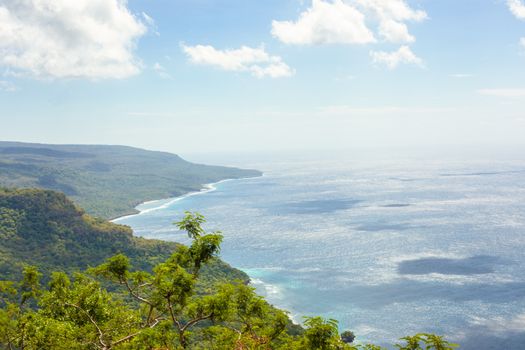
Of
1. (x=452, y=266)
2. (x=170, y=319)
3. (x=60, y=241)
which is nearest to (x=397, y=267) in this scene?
(x=452, y=266)

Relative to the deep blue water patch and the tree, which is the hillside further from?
the deep blue water patch

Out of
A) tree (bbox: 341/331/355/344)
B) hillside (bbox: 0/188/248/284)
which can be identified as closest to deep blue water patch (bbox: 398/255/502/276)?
tree (bbox: 341/331/355/344)

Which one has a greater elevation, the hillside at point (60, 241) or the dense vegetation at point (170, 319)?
the dense vegetation at point (170, 319)

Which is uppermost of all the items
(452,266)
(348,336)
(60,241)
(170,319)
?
(170,319)

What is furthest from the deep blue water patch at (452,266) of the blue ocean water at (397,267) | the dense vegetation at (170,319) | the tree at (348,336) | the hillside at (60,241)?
the dense vegetation at (170,319)

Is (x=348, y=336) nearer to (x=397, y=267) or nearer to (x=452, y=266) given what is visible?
(x=397, y=267)

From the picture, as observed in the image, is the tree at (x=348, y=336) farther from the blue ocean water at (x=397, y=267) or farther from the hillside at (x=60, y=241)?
the hillside at (x=60, y=241)

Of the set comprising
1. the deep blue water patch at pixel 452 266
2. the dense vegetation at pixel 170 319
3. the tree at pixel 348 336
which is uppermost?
the dense vegetation at pixel 170 319

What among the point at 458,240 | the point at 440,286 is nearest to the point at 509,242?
the point at 458,240

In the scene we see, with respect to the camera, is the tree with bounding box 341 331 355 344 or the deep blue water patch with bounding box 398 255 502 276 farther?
the deep blue water patch with bounding box 398 255 502 276
